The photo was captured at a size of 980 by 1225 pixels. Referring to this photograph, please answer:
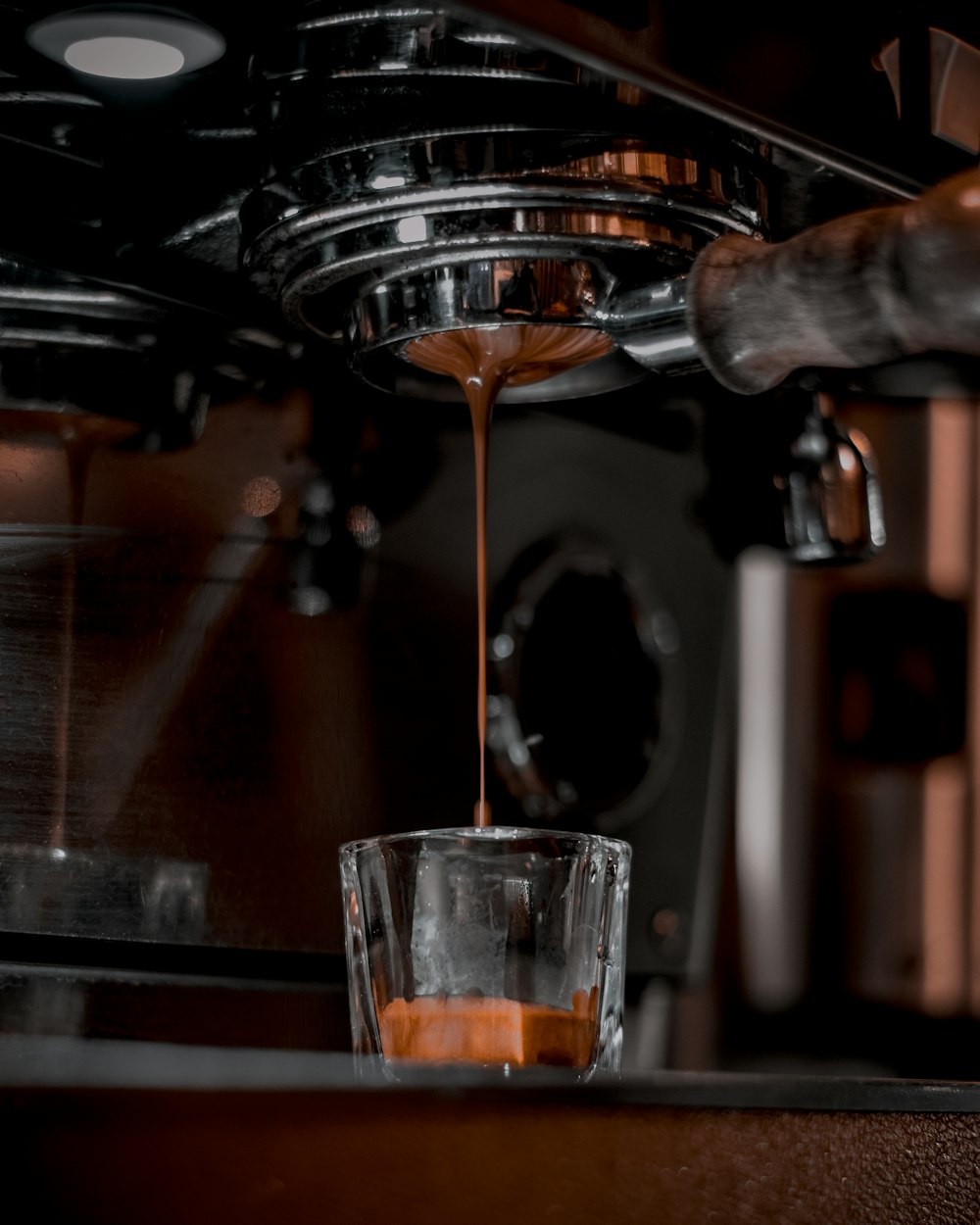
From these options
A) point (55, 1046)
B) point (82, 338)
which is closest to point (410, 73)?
point (82, 338)

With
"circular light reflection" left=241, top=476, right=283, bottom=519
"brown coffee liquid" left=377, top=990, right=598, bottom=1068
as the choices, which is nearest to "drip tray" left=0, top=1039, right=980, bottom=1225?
"brown coffee liquid" left=377, top=990, right=598, bottom=1068

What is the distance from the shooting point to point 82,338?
482 millimetres

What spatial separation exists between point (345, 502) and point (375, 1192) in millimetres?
320

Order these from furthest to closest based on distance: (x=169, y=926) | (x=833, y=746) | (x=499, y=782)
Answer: (x=833, y=746) → (x=499, y=782) → (x=169, y=926)

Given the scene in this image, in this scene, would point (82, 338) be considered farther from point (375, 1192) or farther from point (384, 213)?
point (375, 1192)

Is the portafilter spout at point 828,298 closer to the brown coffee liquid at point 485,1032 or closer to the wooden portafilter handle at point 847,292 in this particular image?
the wooden portafilter handle at point 847,292

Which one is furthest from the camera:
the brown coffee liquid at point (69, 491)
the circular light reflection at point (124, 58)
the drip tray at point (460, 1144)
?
the brown coffee liquid at point (69, 491)

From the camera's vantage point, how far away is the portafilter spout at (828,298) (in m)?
0.31

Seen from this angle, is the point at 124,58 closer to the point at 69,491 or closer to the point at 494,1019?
the point at 69,491

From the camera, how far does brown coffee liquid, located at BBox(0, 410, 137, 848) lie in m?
0.47

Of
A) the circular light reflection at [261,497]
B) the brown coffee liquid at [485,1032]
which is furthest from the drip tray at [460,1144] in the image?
the circular light reflection at [261,497]

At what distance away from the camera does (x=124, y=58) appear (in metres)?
0.38

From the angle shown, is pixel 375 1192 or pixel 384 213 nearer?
pixel 375 1192

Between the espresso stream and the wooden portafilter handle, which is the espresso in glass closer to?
the espresso stream
